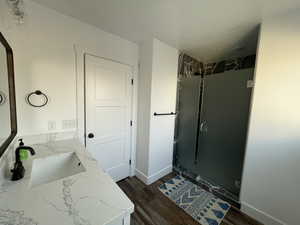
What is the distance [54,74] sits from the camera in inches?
55.6

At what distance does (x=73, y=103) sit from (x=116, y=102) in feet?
1.85

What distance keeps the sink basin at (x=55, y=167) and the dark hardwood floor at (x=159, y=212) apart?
0.91 meters

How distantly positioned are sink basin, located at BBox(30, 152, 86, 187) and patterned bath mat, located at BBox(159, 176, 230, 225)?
4.38ft

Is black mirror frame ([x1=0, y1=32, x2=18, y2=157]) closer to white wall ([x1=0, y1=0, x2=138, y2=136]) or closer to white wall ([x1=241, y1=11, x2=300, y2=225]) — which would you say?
white wall ([x1=0, y1=0, x2=138, y2=136])

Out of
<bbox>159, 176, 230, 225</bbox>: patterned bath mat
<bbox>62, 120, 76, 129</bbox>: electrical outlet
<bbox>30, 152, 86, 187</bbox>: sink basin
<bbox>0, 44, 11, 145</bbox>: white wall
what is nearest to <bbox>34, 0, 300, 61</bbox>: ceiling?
<bbox>0, 44, 11, 145</bbox>: white wall

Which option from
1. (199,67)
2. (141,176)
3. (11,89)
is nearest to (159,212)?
(141,176)

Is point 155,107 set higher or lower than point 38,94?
lower

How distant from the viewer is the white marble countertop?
1.86 ft

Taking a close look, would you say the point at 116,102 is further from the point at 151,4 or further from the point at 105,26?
the point at 151,4

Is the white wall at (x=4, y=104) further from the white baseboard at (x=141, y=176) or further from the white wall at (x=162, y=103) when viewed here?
the white baseboard at (x=141, y=176)

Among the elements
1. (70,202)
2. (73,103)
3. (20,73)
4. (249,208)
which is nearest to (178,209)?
(249,208)

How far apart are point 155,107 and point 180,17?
1154 mm

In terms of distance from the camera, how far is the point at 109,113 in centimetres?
189

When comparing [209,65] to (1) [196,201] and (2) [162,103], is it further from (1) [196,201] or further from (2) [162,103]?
(1) [196,201]
